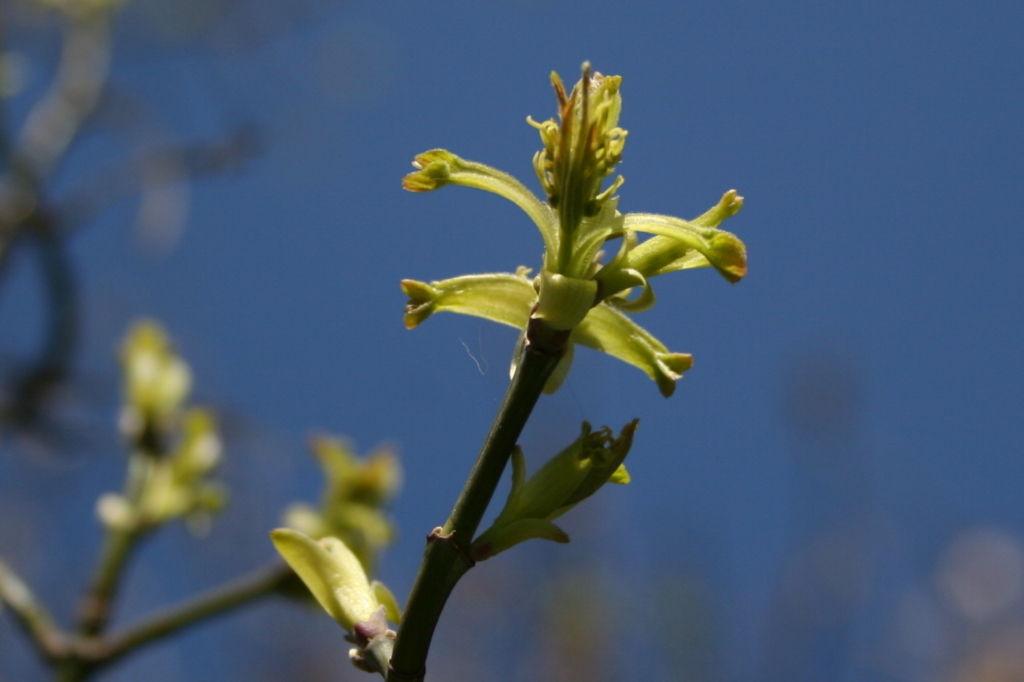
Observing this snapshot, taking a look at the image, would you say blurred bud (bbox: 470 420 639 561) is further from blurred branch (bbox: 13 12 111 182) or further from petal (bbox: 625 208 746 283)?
blurred branch (bbox: 13 12 111 182)

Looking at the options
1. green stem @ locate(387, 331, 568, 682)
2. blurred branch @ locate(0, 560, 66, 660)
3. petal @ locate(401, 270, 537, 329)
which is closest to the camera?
green stem @ locate(387, 331, 568, 682)

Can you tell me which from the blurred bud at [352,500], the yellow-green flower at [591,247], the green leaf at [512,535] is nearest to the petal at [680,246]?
the yellow-green flower at [591,247]

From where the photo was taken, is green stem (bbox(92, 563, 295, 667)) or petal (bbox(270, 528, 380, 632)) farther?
green stem (bbox(92, 563, 295, 667))

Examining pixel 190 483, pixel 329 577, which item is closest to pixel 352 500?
pixel 190 483

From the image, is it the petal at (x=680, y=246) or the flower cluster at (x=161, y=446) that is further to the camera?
the flower cluster at (x=161, y=446)

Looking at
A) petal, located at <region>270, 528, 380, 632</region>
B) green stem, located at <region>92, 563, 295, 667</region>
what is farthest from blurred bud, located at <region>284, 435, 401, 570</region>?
petal, located at <region>270, 528, 380, 632</region>

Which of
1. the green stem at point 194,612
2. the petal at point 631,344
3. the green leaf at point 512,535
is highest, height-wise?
the petal at point 631,344

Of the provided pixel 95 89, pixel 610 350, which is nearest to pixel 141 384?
pixel 610 350

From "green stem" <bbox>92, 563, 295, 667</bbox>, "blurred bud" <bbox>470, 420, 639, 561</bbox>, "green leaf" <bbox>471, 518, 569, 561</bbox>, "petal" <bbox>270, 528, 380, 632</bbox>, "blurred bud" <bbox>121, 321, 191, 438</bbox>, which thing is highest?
"blurred bud" <bbox>470, 420, 639, 561</bbox>

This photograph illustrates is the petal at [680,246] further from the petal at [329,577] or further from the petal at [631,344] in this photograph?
the petal at [329,577]
